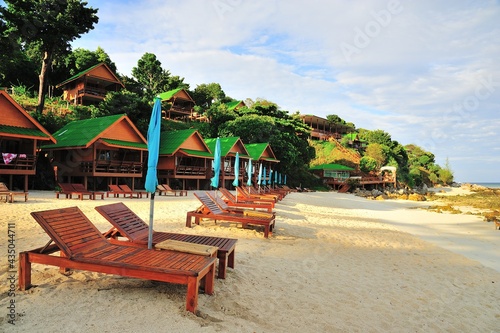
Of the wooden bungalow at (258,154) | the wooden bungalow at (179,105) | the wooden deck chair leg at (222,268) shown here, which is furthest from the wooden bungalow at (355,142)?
the wooden deck chair leg at (222,268)

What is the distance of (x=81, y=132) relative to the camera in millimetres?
21250

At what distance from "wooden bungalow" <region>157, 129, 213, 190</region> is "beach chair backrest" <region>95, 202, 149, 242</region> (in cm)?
1819

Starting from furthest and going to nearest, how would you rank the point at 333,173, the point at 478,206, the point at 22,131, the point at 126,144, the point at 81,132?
1. the point at 333,173
2. the point at 478,206
3. the point at 126,144
4. the point at 81,132
5. the point at 22,131

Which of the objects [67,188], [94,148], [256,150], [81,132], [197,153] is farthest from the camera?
[256,150]

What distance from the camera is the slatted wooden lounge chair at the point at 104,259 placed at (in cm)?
368

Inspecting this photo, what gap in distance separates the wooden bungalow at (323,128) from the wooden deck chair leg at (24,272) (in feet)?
191

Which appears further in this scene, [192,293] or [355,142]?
[355,142]

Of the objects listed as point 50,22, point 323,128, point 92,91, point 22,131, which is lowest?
point 22,131

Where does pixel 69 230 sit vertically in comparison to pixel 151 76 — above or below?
below

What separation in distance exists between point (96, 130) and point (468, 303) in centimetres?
2119

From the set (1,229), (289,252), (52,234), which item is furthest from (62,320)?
(1,229)

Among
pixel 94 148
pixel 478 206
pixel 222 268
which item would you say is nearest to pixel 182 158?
pixel 94 148

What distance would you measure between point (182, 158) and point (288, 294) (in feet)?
80.4

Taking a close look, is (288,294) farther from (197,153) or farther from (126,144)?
(197,153)
